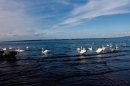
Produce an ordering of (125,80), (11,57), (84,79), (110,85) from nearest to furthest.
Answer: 1. (110,85)
2. (125,80)
3. (84,79)
4. (11,57)

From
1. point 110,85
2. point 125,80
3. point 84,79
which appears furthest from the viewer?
point 84,79

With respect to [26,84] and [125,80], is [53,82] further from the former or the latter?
[125,80]

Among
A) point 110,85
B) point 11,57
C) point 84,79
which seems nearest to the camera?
point 110,85

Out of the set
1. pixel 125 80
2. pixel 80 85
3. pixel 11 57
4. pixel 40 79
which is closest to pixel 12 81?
pixel 40 79

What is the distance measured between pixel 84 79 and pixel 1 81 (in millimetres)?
10423

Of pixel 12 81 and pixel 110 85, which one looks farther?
pixel 12 81

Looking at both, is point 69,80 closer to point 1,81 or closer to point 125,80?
point 125,80

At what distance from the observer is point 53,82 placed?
22.1 meters

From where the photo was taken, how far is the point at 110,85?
65.4ft

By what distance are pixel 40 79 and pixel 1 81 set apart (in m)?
4.85

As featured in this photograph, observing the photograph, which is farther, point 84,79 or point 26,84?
point 84,79

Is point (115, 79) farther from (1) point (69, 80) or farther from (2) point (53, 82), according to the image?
→ (2) point (53, 82)

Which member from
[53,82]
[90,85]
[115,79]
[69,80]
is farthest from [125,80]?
[53,82]

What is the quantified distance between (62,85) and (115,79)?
676cm
